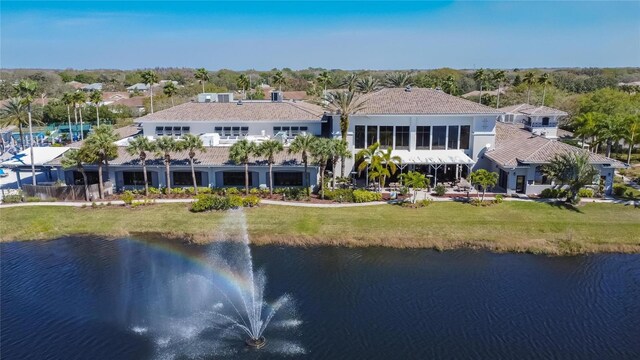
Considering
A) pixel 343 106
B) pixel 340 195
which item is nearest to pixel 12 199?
pixel 340 195

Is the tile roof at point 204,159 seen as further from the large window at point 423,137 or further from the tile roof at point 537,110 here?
the tile roof at point 537,110

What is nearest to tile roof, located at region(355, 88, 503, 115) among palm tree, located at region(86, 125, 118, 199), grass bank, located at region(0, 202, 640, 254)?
grass bank, located at region(0, 202, 640, 254)

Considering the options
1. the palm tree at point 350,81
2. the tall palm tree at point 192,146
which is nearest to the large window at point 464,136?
the palm tree at point 350,81

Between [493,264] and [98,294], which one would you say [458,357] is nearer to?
[493,264]

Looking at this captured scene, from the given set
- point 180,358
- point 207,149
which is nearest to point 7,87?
point 207,149

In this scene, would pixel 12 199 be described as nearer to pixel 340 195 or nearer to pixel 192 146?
pixel 192 146

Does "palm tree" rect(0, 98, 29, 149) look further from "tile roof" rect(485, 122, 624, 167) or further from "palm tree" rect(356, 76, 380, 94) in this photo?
"tile roof" rect(485, 122, 624, 167)
